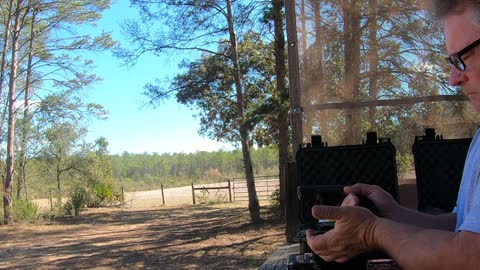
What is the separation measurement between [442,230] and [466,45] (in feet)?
1.29

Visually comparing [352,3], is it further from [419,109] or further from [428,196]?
[428,196]

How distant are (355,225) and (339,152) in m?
1.34

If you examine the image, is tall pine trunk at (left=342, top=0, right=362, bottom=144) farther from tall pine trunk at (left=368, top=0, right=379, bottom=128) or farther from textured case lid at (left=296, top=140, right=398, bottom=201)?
textured case lid at (left=296, top=140, right=398, bottom=201)

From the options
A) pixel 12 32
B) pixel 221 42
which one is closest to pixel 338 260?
pixel 221 42

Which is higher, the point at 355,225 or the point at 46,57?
the point at 46,57

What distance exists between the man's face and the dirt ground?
7.28 meters

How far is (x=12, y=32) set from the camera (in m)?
19.8

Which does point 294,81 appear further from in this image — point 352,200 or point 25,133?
point 25,133

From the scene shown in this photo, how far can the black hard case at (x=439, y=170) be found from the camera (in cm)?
220

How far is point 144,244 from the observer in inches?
456

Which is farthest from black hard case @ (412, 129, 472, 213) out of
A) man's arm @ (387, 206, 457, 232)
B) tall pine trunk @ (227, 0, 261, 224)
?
tall pine trunk @ (227, 0, 261, 224)

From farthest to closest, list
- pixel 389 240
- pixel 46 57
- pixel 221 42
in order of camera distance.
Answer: pixel 46 57
pixel 221 42
pixel 389 240

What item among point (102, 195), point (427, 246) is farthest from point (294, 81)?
point (102, 195)

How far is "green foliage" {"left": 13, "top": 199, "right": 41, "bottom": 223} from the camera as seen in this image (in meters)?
18.1
